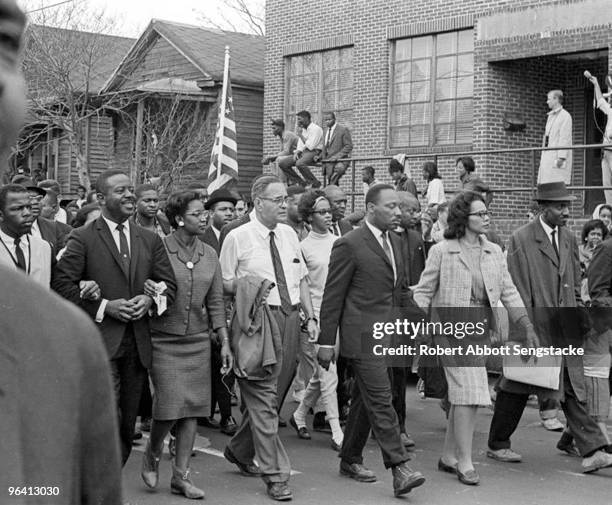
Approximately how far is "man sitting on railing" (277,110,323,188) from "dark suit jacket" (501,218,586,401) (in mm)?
11839

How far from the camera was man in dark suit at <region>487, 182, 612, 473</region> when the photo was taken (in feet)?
27.8

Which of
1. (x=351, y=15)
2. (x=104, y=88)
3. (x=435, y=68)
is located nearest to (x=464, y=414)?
(x=435, y=68)

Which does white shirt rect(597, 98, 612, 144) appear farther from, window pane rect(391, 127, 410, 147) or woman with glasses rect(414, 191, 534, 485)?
woman with glasses rect(414, 191, 534, 485)

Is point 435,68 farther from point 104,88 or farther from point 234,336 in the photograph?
point 234,336

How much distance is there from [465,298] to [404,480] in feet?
4.89

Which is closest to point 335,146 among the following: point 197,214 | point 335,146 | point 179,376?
point 335,146

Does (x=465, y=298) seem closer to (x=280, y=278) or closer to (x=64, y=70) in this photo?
(x=280, y=278)

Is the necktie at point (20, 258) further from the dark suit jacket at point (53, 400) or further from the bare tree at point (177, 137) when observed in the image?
the bare tree at point (177, 137)

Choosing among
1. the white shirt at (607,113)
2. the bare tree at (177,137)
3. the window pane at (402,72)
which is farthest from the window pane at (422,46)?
the bare tree at (177,137)

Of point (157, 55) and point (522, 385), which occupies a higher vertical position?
point (157, 55)

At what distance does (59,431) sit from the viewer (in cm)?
97

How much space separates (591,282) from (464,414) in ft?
5.09

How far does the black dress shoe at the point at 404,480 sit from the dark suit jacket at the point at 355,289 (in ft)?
3.08

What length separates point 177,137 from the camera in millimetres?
28422
